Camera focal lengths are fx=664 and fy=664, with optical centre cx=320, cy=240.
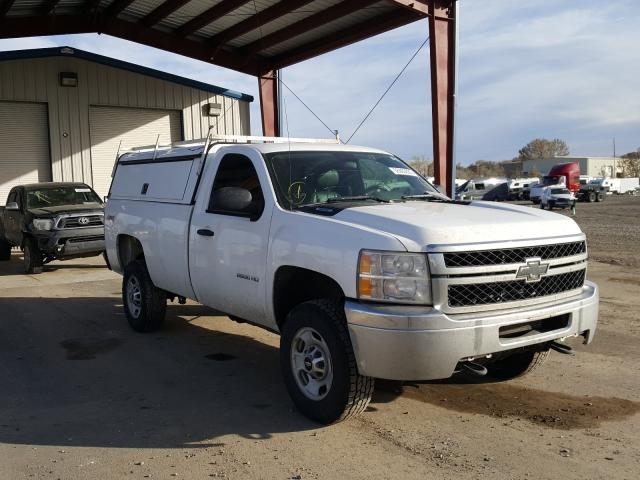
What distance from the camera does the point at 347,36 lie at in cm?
1786

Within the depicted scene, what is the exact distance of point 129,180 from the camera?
317 inches

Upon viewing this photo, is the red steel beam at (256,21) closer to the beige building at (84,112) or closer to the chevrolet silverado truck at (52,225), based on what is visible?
the beige building at (84,112)

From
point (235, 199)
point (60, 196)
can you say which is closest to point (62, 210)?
point (60, 196)

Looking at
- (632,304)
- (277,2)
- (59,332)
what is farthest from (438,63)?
(59,332)

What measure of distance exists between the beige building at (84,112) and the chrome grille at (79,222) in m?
5.47

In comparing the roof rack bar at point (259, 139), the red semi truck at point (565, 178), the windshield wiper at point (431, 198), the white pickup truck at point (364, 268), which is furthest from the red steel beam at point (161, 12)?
the red semi truck at point (565, 178)

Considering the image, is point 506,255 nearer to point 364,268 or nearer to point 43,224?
point 364,268

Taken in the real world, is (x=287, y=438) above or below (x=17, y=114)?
below

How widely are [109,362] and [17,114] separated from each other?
49.5 ft

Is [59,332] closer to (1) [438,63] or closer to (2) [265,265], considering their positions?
(2) [265,265]

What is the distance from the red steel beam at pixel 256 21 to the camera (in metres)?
16.4

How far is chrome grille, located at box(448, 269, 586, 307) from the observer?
423cm

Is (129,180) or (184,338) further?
(129,180)

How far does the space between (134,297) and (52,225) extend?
610 cm
